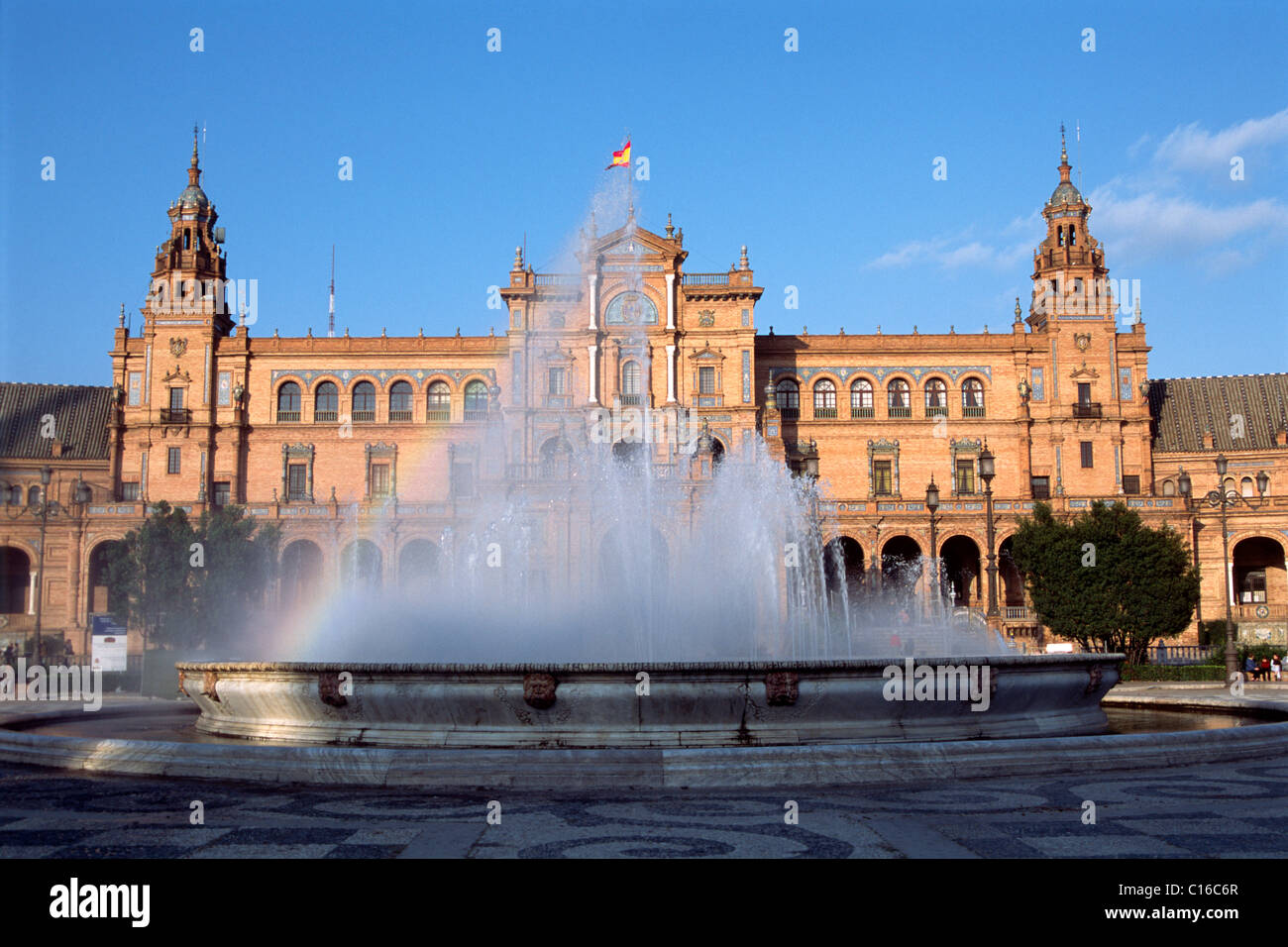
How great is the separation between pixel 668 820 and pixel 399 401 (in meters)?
53.4

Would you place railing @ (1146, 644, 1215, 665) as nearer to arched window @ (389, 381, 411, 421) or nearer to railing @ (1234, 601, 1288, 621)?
railing @ (1234, 601, 1288, 621)

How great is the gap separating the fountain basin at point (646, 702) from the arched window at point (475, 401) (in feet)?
155

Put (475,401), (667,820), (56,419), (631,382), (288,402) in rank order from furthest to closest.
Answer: (56,419)
(475,401)
(288,402)
(631,382)
(667,820)

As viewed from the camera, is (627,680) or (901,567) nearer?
(627,680)

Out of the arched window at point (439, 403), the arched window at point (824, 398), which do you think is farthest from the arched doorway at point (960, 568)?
the arched window at point (439, 403)

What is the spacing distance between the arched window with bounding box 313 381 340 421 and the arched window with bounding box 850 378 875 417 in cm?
2606

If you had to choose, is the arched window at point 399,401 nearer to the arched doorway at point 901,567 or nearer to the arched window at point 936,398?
the arched doorway at point 901,567

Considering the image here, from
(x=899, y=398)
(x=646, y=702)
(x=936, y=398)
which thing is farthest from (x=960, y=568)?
(x=646, y=702)

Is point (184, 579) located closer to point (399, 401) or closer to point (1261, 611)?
point (399, 401)

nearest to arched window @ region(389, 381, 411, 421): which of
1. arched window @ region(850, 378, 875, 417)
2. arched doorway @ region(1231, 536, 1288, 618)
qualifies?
arched window @ region(850, 378, 875, 417)

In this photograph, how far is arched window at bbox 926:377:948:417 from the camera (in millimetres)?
58938

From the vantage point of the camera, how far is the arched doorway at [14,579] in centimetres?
5481

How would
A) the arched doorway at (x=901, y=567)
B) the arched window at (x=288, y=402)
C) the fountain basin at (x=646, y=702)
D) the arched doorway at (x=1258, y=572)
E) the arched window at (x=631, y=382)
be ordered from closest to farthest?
the fountain basin at (x=646, y=702), the arched doorway at (x=901, y=567), the arched window at (x=631, y=382), the arched doorway at (x=1258, y=572), the arched window at (x=288, y=402)

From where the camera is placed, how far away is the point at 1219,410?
62.9 m
